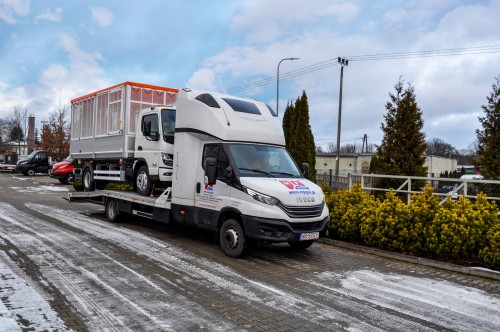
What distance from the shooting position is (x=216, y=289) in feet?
19.4

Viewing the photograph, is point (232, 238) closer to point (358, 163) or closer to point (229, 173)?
point (229, 173)

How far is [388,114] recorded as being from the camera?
20859 millimetres

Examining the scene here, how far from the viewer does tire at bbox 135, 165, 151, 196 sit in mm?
10742

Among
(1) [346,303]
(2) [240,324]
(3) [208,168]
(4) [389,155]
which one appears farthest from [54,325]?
(4) [389,155]

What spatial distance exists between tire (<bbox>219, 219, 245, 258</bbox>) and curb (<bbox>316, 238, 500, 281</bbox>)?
123 inches

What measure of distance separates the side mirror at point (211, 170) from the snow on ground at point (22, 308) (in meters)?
3.52

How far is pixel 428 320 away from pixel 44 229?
8.86 metres

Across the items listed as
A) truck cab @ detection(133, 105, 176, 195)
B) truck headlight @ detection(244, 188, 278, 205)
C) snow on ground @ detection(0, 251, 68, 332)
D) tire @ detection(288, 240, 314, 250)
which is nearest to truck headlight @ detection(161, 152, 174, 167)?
truck cab @ detection(133, 105, 176, 195)

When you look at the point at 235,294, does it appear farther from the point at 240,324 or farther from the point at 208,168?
the point at 208,168

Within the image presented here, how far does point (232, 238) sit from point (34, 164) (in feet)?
120

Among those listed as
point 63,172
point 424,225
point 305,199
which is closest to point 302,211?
point 305,199

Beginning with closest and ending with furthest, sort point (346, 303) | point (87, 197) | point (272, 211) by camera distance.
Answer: point (346, 303), point (272, 211), point (87, 197)

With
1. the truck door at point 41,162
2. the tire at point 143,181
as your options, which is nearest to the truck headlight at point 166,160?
the tire at point 143,181

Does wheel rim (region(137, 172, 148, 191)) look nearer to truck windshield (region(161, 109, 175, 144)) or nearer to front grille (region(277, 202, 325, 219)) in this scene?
truck windshield (region(161, 109, 175, 144))
